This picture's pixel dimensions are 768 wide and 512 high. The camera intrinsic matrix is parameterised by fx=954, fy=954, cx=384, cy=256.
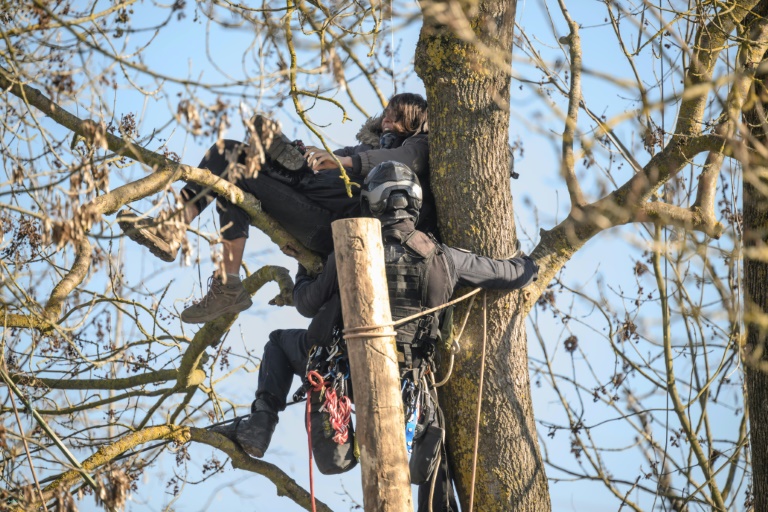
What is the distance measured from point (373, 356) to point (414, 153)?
148 cm

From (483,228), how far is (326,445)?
4.72ft

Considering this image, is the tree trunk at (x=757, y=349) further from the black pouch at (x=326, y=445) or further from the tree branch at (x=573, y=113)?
the black pouch at (x=326, y=445)

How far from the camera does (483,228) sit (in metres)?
5.20

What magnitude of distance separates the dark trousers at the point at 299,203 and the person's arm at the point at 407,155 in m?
0.16

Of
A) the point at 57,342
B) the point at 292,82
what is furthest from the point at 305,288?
the point at 57,342

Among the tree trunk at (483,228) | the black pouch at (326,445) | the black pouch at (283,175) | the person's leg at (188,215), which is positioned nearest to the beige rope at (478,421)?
the tree trunk at (483,228)

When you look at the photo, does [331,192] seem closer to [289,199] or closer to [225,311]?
[289,199]

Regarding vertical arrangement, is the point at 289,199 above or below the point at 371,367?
above

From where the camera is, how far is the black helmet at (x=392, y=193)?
4.73m

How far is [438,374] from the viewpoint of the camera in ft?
17.2

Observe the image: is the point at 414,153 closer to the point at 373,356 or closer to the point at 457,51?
the point at 457,51

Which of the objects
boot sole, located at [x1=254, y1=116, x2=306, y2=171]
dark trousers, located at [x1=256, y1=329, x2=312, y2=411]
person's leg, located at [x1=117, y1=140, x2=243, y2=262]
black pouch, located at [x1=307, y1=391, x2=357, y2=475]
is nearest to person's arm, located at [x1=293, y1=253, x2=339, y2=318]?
dark trousers, located at [x1=256, y1=329, x2=312, y2=411]

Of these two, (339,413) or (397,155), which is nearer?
(339,413)

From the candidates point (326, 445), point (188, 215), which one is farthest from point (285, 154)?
point (326, 445)
